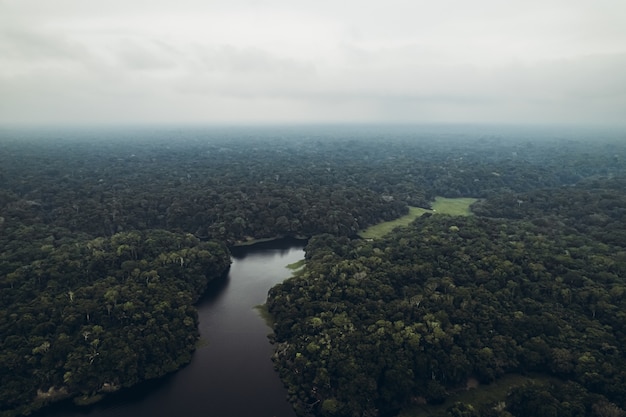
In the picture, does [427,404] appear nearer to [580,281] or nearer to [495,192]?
[580,281]

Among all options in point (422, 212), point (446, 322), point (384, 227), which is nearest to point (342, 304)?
point (446, 322)

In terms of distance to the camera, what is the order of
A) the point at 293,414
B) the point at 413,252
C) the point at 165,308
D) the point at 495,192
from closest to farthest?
the point at 293,414
the point at 165,308
the point at 413,252
the point at 495,192

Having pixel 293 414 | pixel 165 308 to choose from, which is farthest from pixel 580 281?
pixel 165 308

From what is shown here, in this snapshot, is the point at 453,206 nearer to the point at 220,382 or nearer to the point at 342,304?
the point at 342,304

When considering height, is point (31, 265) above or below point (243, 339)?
above

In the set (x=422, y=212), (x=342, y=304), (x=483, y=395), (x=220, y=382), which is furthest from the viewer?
(x=422, y=212)
